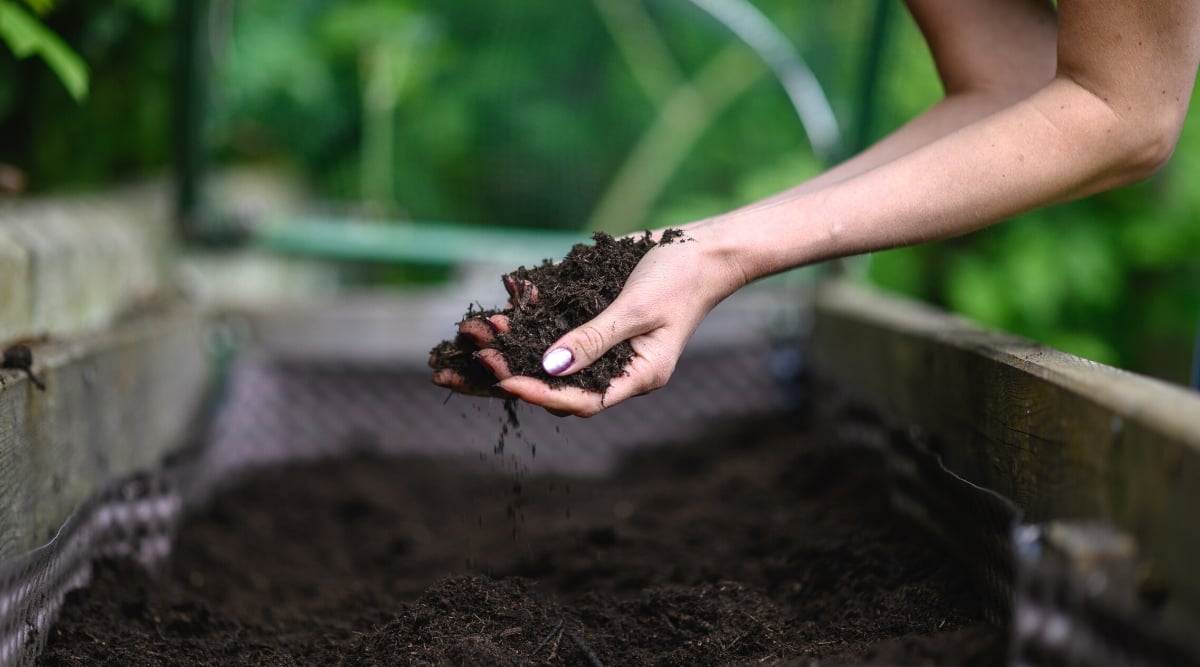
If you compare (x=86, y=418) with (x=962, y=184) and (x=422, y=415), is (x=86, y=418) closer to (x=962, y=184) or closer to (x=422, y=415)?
(x=422, y=415)

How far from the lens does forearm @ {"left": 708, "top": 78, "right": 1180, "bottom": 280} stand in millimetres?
1570

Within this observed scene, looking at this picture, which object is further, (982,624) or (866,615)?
(866,615)

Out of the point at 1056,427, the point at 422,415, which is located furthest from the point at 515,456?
the point at 422,415

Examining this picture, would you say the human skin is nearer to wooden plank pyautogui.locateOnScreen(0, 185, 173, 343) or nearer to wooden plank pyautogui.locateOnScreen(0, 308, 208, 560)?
wooden plank pyautogui.locateOnScreen(0, 308, 208, 560)

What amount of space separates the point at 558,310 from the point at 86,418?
1.10m

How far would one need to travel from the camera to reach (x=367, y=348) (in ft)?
12.4

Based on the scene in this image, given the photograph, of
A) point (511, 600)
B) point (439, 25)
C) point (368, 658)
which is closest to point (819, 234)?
point (511, 600)

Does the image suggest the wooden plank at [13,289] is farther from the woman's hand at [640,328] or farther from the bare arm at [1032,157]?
the bare arm at [1032,157]

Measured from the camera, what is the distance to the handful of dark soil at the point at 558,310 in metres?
1.57

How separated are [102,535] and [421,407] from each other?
1.70 m

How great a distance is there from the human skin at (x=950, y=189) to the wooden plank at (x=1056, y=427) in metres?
0.28

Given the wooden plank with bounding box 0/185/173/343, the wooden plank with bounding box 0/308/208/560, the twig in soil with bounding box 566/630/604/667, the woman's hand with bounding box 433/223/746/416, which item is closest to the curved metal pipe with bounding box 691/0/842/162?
the wooden plank with bounding box 0/185/173/343

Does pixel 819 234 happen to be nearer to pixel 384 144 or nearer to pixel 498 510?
pixel 498 510

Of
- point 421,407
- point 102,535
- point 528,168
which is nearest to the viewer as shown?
point 102,535
